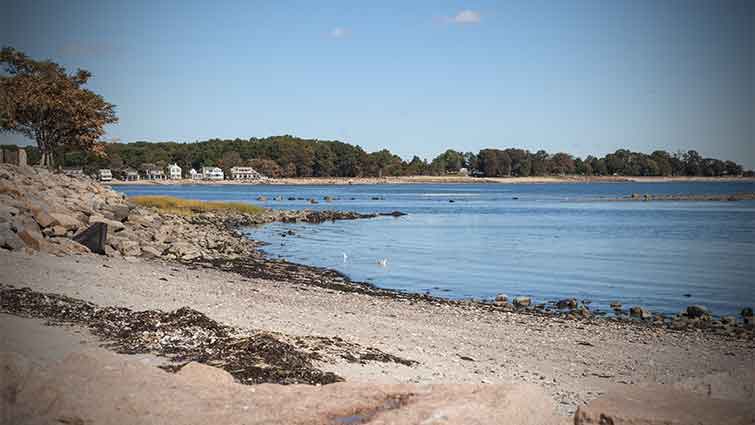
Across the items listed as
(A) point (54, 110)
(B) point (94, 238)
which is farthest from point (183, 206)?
(B) point (94, 238)

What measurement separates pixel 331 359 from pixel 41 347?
3.82m

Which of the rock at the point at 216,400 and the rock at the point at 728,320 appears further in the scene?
the rock at the point at 728,320

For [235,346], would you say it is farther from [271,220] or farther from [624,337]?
[271,220]

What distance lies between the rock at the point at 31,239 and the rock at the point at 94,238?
253 centimetres

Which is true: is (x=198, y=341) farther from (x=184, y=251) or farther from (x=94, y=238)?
(x=184, y=251)

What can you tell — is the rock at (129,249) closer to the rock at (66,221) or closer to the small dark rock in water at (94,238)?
the small dark rock in water at (94,238)

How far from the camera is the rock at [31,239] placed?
18295mm

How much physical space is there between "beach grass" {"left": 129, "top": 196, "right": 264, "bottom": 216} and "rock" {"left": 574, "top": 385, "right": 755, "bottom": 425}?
44870 millimetres

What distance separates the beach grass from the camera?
5180 centimetres

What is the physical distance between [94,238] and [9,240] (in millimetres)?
4467

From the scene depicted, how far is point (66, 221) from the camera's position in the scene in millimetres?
22578

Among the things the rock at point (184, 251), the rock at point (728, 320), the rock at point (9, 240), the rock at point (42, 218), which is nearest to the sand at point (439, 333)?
the rock at point (9, 240)

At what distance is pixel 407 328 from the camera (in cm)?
1397

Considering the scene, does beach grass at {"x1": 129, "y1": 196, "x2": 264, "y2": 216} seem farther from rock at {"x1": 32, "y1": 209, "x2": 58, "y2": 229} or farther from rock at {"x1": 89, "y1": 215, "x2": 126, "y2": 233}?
rock at {"x1": 32, "y1": 209, "x2": 58, "y2": 229}
